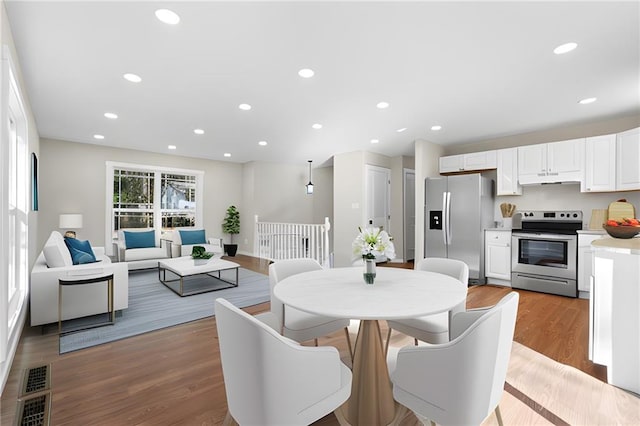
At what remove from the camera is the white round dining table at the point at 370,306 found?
133cm

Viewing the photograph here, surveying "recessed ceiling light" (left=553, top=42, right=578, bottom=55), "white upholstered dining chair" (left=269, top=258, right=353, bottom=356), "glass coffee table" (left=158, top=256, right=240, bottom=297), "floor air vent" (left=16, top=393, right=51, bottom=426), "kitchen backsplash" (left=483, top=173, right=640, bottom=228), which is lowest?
"floor air vent" (left=16, top=393, right=51, bottom=426)

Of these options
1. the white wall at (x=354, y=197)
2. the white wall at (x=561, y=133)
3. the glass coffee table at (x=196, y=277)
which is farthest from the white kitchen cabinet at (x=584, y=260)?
the glass coffee table at (x=196, y=277)

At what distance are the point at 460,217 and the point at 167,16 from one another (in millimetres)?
4857

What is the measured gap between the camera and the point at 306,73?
298 cm

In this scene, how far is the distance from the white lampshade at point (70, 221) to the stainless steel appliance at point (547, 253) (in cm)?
757

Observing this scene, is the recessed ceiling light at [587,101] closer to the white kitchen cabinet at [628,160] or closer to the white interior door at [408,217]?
the white kitchen cabinet at [628,160]

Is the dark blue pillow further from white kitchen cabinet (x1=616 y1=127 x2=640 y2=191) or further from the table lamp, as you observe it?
white kitchen cabinet (x1=616 y1=127 x2=640 y2=191)

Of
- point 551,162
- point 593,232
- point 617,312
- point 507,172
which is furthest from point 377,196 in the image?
point 617,312

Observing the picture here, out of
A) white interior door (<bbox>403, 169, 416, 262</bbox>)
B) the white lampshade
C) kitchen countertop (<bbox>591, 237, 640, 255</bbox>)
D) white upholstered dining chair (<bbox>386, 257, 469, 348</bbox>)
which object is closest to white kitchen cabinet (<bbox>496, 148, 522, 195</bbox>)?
white interior door (<bbox>403, 169, 416, 262</bbox>)

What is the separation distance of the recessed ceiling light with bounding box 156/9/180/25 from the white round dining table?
2.04 metres

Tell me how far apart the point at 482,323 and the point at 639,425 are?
145 cm

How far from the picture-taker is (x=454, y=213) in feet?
17.0

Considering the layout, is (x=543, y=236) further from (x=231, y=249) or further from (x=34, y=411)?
(x=231, y=249)

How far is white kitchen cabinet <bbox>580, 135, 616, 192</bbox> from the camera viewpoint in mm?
4027
